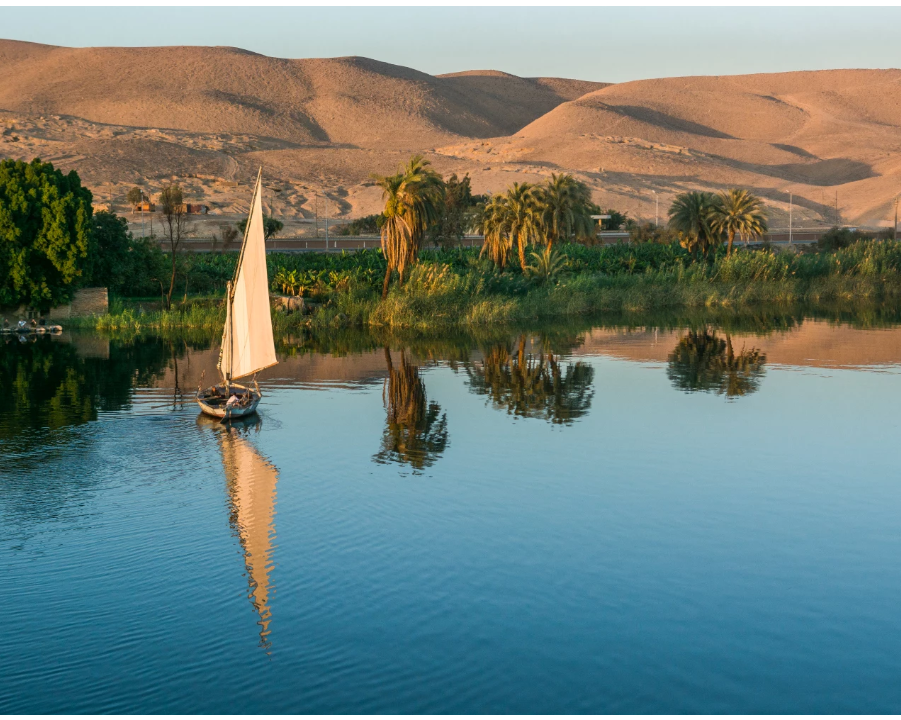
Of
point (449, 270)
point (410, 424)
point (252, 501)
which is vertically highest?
point (449, 270)

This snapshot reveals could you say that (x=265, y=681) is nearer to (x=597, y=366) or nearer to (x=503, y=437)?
(x=503, y=437)

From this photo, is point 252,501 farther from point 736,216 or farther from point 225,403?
point 736,216

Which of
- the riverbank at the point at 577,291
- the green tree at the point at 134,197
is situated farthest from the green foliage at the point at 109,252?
the green tree at the point at 134,197

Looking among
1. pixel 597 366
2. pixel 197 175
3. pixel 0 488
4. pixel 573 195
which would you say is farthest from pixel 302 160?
pixel 0 488

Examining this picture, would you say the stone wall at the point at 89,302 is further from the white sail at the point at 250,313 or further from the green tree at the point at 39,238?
the white sail at the point at 250,313

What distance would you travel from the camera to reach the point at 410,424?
25828mm

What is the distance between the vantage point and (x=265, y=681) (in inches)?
451

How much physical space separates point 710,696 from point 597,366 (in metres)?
25.0

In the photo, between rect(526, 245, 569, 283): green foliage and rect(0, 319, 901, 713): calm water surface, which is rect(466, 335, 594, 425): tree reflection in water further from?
rect(526, 245, 569, 283): green foliage

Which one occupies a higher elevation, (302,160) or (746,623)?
(302,160)

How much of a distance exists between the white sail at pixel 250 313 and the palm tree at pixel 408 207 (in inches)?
741

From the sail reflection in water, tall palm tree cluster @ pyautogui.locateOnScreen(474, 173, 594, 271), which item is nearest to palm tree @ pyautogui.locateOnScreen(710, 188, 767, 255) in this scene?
tall palm tree cluster @ pyautogui.locateOnScreen(474, 173, 594, 271)

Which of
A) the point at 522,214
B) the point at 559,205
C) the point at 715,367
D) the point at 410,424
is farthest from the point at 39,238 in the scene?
the point at 715,367

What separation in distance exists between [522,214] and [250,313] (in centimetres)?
3329
